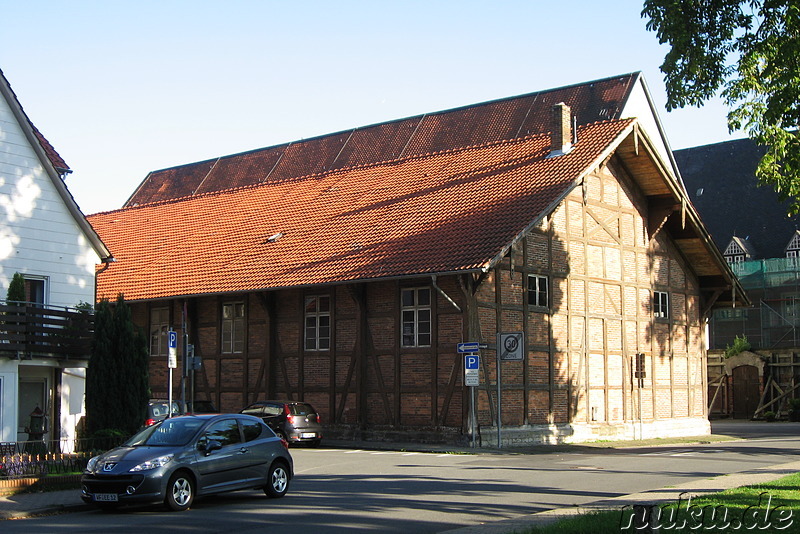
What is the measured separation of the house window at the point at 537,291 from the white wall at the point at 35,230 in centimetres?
1258

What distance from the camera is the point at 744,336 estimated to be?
57312 millimetres

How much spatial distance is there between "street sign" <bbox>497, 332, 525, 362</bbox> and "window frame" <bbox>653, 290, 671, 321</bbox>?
974 cm

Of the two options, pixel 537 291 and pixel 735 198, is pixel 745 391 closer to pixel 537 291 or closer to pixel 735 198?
pixel 735 198

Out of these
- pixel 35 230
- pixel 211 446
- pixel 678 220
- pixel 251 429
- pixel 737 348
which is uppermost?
pixel 678 220

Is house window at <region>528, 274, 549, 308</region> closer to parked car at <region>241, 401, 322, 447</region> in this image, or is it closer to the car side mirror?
parked car at <region>241, 401, 322, 447</region>

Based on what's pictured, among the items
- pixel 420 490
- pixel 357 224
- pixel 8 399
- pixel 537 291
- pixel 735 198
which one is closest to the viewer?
pixel 420 490

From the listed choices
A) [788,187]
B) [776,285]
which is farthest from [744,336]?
[788,187]

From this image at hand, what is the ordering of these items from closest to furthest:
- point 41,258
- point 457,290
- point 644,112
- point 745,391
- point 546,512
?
point 546,512, point 41,258, point 457,290, point 745,391, point 644,112

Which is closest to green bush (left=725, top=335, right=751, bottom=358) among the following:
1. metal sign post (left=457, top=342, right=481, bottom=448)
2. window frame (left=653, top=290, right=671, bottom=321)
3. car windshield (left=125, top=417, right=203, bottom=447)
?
window frame (left=653, top=290, right=671, bottom=321)

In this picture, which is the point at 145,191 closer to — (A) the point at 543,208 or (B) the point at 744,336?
(B) the point at 744,336

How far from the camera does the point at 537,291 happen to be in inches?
1198

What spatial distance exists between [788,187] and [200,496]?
13.4 metres

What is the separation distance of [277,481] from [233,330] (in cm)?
1759

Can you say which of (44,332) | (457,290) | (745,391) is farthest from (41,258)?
(745,391)
